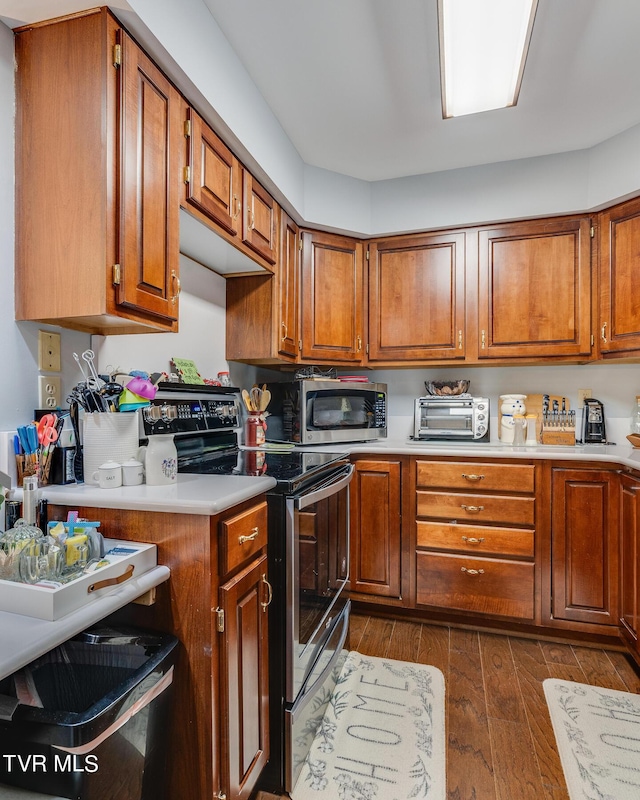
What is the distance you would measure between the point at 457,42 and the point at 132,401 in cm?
158

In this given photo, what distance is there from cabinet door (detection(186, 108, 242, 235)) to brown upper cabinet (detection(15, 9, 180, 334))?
21 cm

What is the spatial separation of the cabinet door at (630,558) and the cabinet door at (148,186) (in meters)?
2.00

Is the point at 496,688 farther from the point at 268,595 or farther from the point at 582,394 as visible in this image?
the point at 582,394

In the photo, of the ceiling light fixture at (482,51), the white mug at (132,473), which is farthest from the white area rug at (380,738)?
the ceiling light fixture at (482,51)

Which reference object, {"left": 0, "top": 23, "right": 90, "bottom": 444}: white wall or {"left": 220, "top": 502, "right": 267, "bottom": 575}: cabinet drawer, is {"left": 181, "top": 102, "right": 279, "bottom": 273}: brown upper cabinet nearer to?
{"left": 0, "top": 23, "right": 90, "bottom": 444}: white wall

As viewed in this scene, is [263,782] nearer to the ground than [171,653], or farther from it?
nearer to the ground

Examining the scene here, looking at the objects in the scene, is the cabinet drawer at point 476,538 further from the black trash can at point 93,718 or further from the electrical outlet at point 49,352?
the electrical outlet at point 49,352

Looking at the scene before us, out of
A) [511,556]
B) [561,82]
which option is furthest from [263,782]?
[561,82]

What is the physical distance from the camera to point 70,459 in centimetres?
126

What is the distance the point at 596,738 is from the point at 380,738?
744mm

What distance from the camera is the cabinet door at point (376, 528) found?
93.0 inches

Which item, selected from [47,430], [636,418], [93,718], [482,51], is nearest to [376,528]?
[636,418]

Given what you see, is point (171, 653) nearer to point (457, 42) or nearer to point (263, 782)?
point (263, 782)

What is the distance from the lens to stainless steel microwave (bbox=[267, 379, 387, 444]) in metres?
2.44
